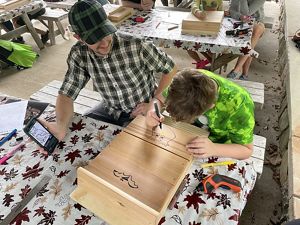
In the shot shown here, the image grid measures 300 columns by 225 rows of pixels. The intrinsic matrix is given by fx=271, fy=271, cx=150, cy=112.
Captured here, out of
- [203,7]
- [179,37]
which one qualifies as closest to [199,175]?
[179,37]

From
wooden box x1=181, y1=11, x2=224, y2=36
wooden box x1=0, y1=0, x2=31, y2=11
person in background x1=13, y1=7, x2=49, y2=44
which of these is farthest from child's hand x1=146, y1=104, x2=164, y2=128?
person in background x1=13, y1=7, x2=49, y2=44

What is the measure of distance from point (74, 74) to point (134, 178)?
2.65 ft

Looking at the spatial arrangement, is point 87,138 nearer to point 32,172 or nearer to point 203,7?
point 32,172

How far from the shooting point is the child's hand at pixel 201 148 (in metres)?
1.02

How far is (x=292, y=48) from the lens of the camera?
2.71 meters

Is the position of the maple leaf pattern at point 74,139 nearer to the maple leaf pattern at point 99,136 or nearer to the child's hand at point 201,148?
the maple leaf pattern at point 99,136

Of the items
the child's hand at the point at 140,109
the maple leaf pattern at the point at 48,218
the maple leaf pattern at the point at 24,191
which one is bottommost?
the child's hand at the point at 140,109

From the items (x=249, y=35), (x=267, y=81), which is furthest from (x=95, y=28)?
(x=267, y=81)

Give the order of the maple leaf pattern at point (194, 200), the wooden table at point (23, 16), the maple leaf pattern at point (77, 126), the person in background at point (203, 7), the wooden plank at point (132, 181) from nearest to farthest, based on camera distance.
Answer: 1. the wooden plank at point (132, 181)
2. the maple leaf pattern at point (194, 200)
3. the maple leaf pattern at point (77, 126)
4. the person in background at point (203, 7)
5. the wooden table at point (23, 16)

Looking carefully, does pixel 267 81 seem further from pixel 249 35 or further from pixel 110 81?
pixel 110 81

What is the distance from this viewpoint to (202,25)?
2.37 meters

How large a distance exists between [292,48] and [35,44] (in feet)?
12.4

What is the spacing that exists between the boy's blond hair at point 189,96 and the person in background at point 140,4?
218cm

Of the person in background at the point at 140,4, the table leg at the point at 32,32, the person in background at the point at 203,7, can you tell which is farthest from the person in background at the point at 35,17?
the person in background at the point at 203,7
